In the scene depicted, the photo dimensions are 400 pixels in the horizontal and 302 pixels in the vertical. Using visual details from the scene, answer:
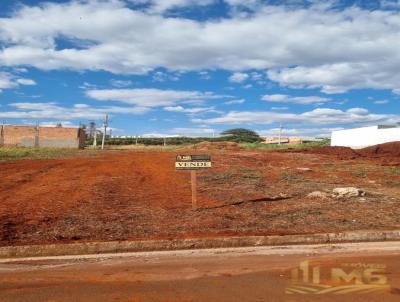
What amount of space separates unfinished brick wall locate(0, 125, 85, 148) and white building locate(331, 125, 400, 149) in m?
31.2

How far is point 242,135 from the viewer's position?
89.2 meters

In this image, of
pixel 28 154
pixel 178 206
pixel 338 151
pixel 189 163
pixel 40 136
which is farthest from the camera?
pixel 40 136

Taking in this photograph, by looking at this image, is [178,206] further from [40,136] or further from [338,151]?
[40,136]

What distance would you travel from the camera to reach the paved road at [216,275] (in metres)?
5.19

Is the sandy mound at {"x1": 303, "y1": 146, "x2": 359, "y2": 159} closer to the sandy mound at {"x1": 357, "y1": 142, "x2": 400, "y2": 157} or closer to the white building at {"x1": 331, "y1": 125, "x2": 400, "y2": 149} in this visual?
the sandy mound at {"x1": 357, "y1": 142, "x2": 400, "y2": 157}

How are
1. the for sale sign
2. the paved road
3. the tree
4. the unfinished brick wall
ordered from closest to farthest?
the paved road
the for sale sign
the unfinished brick wall
the tree

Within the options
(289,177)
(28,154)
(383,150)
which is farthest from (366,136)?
(289,177)

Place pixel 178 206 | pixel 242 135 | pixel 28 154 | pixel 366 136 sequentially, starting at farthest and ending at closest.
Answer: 1. pixel 242 135
2. pixel 366 136
3. pixel 28 154
4. pixel 178 206

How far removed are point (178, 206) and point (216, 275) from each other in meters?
5.06

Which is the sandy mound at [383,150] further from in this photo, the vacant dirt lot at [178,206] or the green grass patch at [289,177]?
the green grass patch at [289,177]

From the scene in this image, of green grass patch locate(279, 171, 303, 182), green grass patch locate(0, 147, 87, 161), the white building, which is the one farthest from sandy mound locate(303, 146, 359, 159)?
green grass patch locate(0, 147, 87, 161)

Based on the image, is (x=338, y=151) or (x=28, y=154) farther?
(x=338, y=151)

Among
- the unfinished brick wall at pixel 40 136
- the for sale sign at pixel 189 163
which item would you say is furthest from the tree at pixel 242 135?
the for sale sign at pixel 189 163

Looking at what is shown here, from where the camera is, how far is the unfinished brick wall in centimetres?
5759
